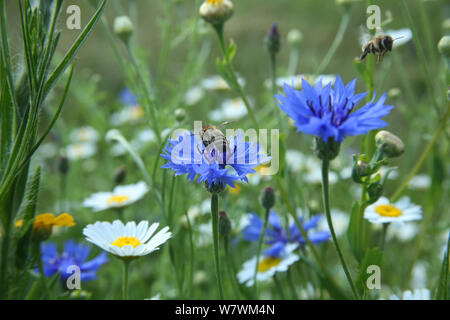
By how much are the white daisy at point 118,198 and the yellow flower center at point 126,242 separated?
0.18m

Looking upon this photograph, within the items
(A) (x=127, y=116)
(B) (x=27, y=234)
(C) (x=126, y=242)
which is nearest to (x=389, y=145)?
(C) (x=126, y=242)

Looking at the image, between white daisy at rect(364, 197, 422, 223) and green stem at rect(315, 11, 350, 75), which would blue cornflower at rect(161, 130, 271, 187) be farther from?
green stem at rect(315, 11, 350, 75)

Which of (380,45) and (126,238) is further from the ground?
(380,45)

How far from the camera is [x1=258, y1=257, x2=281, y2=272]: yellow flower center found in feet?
2.00

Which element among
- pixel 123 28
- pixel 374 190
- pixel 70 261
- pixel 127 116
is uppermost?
pixel 123 28

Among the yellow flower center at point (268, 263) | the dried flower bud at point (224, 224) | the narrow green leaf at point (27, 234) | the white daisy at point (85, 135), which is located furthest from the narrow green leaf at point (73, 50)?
the white daisy at point (85, 135)

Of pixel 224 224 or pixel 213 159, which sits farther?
pixel 224 224

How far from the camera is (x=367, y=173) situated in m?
0.44

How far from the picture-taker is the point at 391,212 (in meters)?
0.59

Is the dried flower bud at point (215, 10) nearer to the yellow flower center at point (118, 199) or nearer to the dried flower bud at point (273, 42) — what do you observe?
the dried flower bud at point (273, 42)

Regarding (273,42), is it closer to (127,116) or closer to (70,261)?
(70,261)

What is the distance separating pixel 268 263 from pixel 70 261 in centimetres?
26

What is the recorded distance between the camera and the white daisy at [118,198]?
0.67 m

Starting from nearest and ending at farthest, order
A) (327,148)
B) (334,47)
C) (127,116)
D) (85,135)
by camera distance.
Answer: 1. (327,148)
2. (334,47)
3. (127,116)
4. (85,135)
